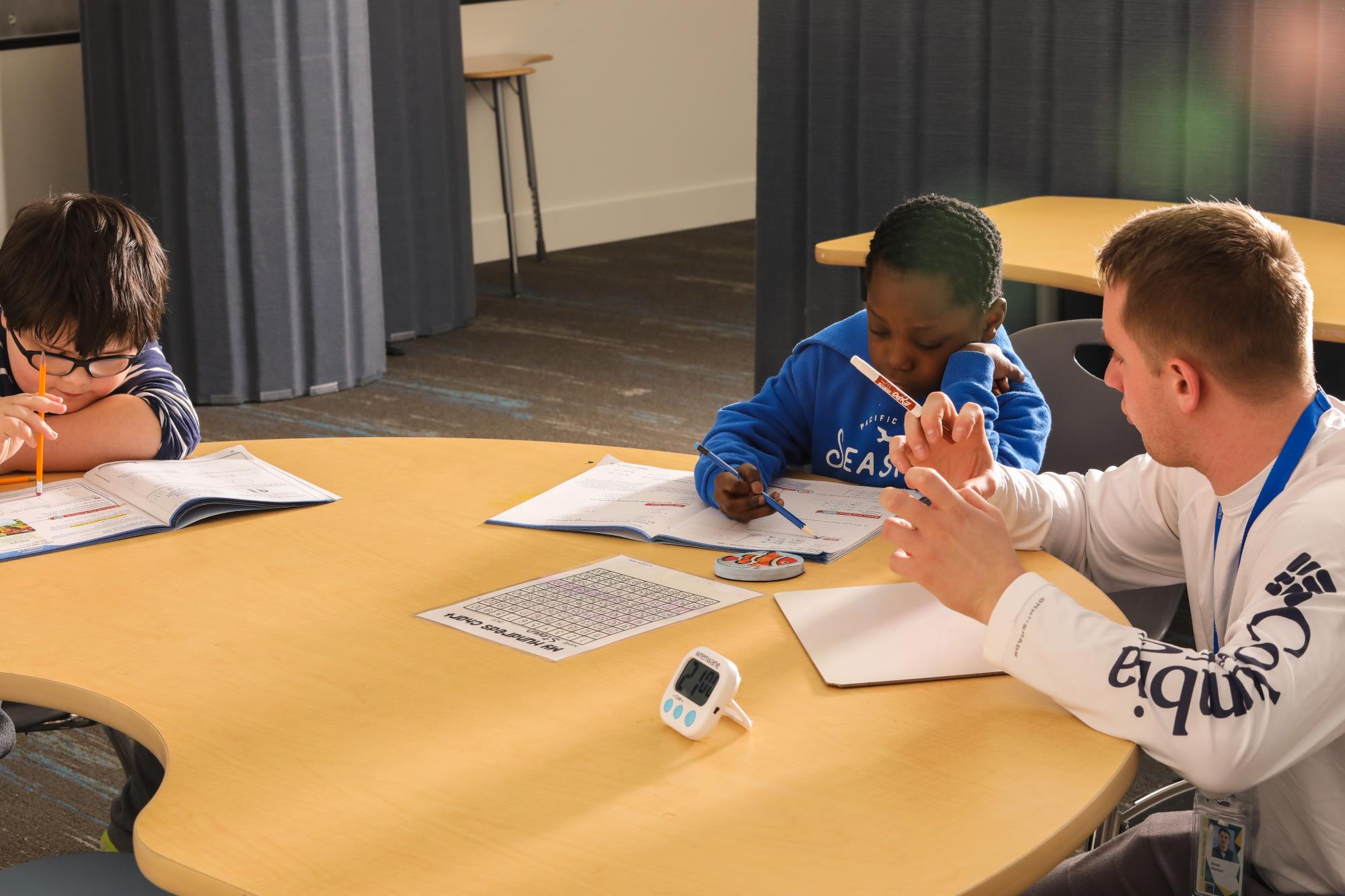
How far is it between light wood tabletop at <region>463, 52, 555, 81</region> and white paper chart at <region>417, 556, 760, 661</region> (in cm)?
449

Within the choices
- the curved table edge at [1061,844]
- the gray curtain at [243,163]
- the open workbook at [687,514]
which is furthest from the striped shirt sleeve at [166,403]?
the gray curtain at [243,163]

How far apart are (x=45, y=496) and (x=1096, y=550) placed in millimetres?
1168

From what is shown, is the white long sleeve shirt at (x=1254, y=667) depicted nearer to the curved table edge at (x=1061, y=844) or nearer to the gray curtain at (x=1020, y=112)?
the curved table edge at (x=1061, y=844)

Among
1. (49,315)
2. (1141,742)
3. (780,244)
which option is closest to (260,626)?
(49,315)

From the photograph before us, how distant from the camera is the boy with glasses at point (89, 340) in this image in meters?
1.66

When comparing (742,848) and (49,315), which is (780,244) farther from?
(742,848)

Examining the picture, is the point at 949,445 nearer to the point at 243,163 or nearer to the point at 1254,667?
the point at 1254,667

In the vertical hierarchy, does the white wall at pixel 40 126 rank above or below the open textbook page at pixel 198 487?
above

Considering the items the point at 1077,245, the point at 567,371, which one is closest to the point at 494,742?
the point at 1077,245

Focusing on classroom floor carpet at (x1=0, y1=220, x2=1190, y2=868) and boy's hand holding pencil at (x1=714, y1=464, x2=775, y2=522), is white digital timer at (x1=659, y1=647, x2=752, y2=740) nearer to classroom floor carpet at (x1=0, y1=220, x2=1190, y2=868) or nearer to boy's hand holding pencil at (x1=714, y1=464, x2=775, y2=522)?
boy's hand holding pencil at (x1=714, y1=464, x2=775, y2=522)

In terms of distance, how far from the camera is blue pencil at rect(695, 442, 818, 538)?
149cm

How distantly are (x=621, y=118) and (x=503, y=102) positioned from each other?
1.07m

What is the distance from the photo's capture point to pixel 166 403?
177cm

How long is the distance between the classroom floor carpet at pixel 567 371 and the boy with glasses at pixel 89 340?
929mm
